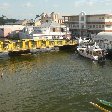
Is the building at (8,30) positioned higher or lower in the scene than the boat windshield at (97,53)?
higher

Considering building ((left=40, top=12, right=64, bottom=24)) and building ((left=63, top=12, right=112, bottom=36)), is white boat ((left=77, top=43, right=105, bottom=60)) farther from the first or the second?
building ((left=40, top=12, right=64, bottom=24))

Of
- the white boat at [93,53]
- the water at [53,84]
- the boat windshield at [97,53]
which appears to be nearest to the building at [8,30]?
the water at [53,84]

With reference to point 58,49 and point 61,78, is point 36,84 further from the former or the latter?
point 58,49

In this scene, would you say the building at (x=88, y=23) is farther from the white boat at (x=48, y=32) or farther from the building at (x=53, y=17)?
the building at (x=53, y=17)

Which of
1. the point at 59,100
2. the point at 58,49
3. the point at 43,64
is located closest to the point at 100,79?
the point at 59,100

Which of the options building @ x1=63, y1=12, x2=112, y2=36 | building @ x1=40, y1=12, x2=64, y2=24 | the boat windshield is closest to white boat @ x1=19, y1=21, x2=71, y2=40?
building @ x1=63, y1=12, x2=112, y2=36

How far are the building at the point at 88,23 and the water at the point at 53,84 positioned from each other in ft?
114

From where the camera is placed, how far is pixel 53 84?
46.7 meters

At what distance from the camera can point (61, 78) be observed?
50.8 metres

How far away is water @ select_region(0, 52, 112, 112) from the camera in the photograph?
3666cm

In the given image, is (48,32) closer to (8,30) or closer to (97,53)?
(8,30)

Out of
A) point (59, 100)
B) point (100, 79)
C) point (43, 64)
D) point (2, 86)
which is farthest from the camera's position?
point (43, 64)

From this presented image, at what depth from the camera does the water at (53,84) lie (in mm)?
36656

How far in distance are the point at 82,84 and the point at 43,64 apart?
19.5 m
